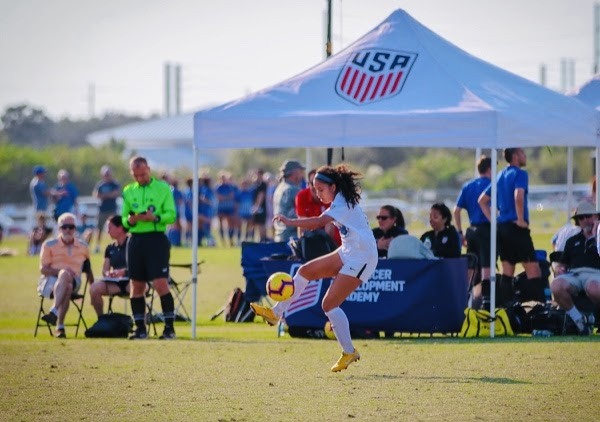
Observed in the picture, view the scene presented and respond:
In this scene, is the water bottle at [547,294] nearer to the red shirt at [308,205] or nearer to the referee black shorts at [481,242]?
the referee black shorts at [481,242]

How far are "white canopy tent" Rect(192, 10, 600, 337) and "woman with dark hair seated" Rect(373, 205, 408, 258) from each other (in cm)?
107

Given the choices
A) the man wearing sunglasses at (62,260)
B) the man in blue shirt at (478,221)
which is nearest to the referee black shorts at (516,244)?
the man in blue shirt at (478,221)

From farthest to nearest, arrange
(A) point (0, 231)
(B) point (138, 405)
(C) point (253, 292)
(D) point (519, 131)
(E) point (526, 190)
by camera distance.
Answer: (A) point (0, 231), (C) point (253, 292), (E) point (526, 190), (D) point (519, 131), (B) point (138, 405)

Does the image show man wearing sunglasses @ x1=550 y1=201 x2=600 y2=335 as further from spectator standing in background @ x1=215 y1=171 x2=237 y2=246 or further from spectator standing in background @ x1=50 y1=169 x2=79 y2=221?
spectator standing in background @ x1=215 y1=171 x2=237 y2=246

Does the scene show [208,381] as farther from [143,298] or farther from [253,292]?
[253,292]

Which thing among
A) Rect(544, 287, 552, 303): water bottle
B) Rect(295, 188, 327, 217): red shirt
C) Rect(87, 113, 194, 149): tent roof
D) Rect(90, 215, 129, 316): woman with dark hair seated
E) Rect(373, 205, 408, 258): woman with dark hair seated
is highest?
Rect(87, 113, 194, 149): tent roof

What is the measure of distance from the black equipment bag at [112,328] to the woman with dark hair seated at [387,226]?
11.0ft

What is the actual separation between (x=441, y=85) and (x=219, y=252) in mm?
19922

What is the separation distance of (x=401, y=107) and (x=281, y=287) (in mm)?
4016

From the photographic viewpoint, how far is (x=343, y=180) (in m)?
12.6

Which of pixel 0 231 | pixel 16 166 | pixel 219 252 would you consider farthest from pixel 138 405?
pixel 16 166

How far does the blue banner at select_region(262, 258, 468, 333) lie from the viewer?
1591 cm

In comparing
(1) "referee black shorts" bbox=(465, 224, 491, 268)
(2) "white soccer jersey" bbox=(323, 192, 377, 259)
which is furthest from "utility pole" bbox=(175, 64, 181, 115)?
(2) "white soccer jersey" bbox=(323, 192, 377, 259)

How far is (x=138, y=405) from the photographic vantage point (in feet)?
36.8
